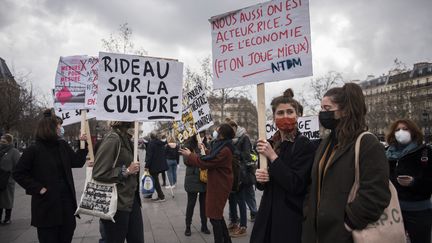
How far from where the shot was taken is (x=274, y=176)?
2990 millimetres

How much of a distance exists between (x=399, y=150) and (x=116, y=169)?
3.57 m

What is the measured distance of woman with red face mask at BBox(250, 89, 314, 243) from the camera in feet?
9.80

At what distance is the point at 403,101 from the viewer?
39.0 m

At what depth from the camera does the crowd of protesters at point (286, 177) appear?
2.52 meters

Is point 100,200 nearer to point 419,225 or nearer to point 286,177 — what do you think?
point 286,177

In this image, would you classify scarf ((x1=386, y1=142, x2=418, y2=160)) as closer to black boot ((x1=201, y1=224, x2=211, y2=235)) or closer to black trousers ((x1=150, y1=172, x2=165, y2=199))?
black boot ((x1=201, y1=224, x2=211, y2=235))

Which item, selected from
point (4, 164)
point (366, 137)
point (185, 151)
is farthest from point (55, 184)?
point (4, 164)

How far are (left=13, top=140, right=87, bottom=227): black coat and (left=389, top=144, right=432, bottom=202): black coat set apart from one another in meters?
4.05

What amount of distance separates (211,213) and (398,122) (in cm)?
294

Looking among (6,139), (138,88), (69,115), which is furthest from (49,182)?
(6,139)

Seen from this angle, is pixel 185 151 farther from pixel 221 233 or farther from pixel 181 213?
pixel 181 213

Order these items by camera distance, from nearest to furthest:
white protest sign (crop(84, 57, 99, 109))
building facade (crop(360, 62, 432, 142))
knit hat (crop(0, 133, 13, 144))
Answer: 1. white protest sign (crop(84, 57, 99, 109))
2. knit hat (crop(0, 133, 13, 144))
3. building facade (crop(360, 62, 432, 142))

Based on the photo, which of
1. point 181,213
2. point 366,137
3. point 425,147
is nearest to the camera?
point 366,137

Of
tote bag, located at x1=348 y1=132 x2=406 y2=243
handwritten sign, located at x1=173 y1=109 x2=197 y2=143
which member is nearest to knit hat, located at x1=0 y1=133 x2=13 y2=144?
handwritten sign, located at x1=173 y1=109 x2=197 y2=143
